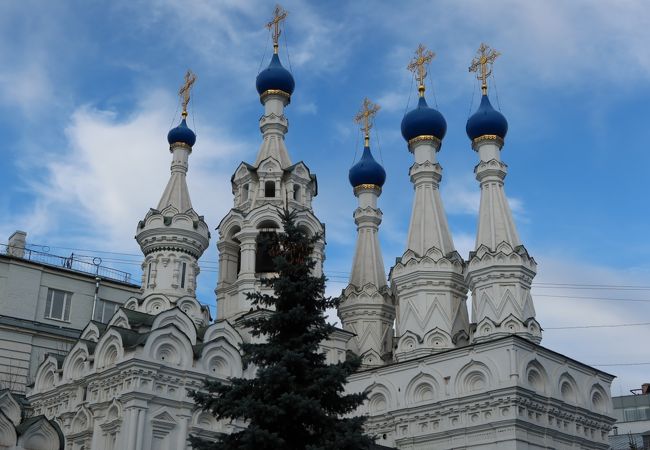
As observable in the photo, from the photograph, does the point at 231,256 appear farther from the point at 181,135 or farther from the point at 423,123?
the point at 423,123

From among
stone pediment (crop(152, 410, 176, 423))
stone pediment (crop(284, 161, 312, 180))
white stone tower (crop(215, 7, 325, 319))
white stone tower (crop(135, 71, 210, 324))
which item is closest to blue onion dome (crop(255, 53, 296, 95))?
white stone tower (crop(215, 7, 325, 319))

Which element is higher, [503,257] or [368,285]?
[368,285]

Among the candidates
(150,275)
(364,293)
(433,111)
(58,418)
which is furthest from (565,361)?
(58,418)

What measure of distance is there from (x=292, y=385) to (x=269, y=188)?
15191mm

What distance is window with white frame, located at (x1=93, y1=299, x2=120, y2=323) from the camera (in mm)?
27328

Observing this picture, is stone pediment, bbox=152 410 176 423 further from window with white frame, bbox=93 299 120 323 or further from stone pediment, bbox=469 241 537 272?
stone pediment, bbox=469 241 537 272

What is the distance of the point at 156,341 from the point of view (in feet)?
64.8

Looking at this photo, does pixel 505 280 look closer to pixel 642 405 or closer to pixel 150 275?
pixel 150 275

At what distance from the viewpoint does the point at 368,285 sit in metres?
28.9

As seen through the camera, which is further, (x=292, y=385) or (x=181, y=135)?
(x=181, y=135)

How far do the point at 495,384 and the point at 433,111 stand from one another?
10597mm

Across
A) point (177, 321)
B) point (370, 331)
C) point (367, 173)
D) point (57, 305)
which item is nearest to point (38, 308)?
point (57, 305)

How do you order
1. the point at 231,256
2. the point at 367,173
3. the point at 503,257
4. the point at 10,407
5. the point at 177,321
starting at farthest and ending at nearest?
the point at 367,173 < the point at 231,256 < the point at 503,257 < the point at 177,321 < the point at 10,407

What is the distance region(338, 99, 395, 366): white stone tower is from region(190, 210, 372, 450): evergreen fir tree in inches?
549
